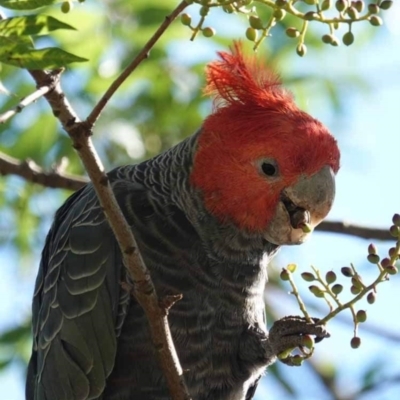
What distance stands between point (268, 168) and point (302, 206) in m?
0.29

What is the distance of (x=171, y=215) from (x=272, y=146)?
0.65 m

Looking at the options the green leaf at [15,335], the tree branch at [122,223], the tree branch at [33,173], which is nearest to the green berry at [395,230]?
the tree branch at [122,223]

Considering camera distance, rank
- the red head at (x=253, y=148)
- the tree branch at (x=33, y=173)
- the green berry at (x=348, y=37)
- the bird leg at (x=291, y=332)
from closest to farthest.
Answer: the green berry at (x=348, y=37) < the bird leg at (x=291, y=332) < the red head at (x=253, y=148) < the tree branch at (x=33, y=173)

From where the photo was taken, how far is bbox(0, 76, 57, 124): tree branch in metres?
2.41

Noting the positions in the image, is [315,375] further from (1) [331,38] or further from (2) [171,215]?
(1) [331,38]

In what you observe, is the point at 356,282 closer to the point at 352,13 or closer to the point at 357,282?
the point at 357,282

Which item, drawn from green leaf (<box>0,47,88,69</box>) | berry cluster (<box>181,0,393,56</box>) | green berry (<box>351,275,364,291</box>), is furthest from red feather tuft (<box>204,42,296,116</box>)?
green leaf (<box>0,47,88,69</box>)

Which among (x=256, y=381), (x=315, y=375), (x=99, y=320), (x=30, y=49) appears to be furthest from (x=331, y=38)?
(x=315, y=375)

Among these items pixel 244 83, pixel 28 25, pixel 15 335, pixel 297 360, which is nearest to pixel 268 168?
pixel 244 83

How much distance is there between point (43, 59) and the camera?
8.04ft

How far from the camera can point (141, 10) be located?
186 inches

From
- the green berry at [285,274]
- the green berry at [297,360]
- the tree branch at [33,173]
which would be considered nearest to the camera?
the green berry at [285,274]

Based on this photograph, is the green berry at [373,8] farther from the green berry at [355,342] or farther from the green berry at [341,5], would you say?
the green berry at [355,342]

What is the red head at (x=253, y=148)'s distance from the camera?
392cm
